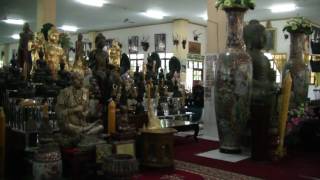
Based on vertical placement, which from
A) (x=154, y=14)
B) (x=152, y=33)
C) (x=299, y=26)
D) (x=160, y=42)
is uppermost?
(x=154, y=14)

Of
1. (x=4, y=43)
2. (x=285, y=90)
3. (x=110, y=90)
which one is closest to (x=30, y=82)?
(x=110, y=90)

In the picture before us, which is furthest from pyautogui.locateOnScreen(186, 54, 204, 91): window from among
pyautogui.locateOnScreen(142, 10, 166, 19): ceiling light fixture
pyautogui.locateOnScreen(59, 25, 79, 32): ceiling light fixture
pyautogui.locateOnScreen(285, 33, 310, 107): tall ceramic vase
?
pyautogui.locateOnScreen(285, 33, 310, 107): tall ceramic vase

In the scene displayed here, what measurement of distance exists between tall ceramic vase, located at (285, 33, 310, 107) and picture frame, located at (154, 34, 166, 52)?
7596 millimetres

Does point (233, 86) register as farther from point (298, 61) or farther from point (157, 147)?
point (298, 61)

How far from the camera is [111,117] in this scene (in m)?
3.82

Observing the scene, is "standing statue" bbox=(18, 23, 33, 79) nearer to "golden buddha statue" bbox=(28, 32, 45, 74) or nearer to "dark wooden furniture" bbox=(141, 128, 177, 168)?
"golden buddha statue" bbox=(28, 32, 45, 74)

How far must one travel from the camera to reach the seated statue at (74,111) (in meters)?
3.76

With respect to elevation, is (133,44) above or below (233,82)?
above

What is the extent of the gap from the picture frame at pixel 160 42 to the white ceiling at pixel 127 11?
0.58 m

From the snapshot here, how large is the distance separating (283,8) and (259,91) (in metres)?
6.62

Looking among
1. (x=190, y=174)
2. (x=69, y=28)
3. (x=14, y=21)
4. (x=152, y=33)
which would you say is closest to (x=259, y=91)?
(x=190, y=174)

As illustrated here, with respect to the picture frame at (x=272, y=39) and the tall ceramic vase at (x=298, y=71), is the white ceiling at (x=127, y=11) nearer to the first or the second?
the picture frame at (x=272, y=39)

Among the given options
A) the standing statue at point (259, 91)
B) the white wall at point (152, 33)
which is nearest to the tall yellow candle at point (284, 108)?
the standing statue at point (259, 91)

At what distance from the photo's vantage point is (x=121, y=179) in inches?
117
